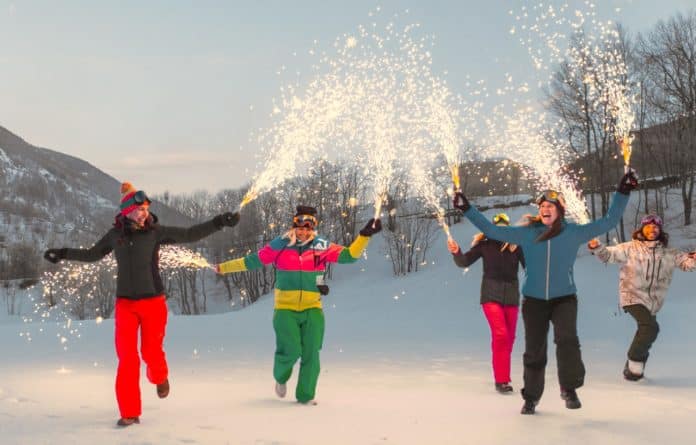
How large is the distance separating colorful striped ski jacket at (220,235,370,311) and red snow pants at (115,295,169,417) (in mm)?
1160

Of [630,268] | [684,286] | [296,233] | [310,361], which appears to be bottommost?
[684,286]

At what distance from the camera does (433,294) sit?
25.4m

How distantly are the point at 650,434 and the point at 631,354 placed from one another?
11.1 ft

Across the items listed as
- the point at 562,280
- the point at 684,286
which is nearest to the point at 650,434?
the point at 562,280

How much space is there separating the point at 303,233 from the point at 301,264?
1.18ft

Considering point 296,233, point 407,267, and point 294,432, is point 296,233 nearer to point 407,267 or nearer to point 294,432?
point 294,432

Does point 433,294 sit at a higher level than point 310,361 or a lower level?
lower

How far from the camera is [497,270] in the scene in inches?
307

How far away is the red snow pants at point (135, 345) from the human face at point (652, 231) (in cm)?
634

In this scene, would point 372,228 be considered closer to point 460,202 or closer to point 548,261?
point 460,202

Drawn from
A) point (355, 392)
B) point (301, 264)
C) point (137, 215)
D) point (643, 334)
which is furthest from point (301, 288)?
point (643, 334)

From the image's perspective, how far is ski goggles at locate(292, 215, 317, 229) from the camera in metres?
6.93

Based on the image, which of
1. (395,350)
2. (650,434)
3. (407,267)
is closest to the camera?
(650,434)

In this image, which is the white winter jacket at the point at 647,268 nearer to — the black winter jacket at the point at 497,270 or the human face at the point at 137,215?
the black winter jacket at the point at 497,270
